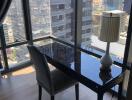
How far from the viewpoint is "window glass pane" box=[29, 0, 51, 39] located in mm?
3287

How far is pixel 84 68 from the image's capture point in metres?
1.95

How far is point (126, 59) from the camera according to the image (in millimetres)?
2270

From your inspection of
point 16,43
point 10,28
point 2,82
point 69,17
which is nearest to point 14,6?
point 10,28

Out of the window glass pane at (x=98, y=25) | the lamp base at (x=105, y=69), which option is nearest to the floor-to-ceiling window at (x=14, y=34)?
the window glass pane at (x=98, y=25)

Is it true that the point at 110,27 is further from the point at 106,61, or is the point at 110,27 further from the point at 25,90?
the point at 25,90

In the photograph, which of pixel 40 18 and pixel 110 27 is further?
pixel 40 18

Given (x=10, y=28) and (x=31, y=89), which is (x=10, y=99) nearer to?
(x=31, y=89)

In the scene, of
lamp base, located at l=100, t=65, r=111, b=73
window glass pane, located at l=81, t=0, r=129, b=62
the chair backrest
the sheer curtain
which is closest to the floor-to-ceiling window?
the sheer curtain

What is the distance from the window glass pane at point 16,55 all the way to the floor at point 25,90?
10.5 inches

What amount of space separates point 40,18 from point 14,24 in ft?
1.68

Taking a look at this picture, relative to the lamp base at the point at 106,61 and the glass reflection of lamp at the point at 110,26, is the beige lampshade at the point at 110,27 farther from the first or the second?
the lamp base at the point at 106,61

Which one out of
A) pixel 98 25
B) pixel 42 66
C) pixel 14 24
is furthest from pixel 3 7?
pixel 98 25

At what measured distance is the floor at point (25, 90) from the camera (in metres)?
2.61

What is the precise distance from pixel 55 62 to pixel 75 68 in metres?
0.32
